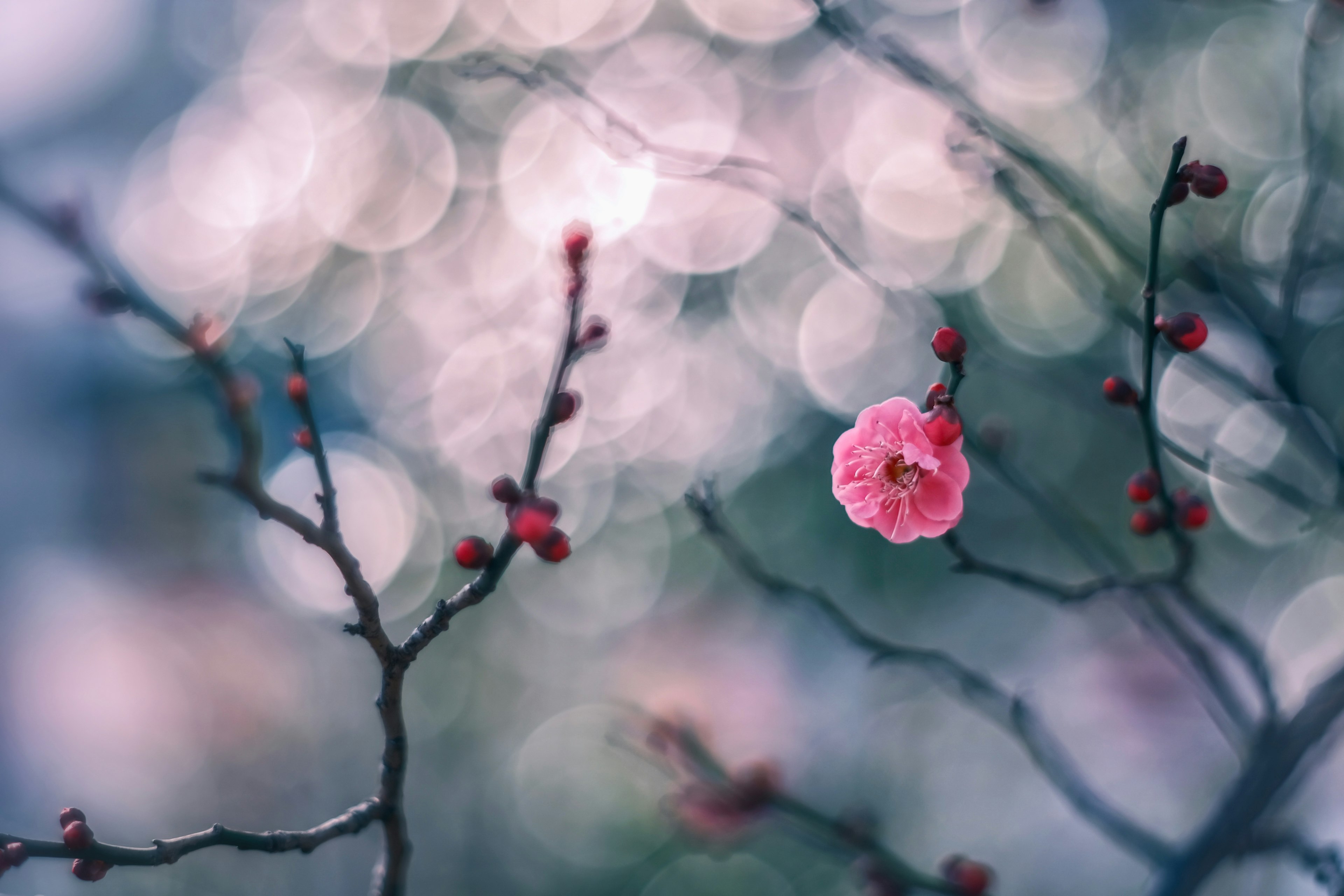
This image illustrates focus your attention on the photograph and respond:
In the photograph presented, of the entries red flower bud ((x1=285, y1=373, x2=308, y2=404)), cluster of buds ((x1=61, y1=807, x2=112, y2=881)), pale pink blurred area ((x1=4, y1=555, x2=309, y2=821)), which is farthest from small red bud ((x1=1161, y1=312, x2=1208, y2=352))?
pale pink blurred area ((x1=4, y1=555, x2=309, y2=821))

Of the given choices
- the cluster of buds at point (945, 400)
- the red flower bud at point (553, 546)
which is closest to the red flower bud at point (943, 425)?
the cluster of buds at point (945, 400)

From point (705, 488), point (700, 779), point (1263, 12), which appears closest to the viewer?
point (705, 488)

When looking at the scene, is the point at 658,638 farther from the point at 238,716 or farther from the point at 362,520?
the point at 238,716

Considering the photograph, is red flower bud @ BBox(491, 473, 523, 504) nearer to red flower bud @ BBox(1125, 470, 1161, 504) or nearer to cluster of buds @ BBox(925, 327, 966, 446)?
cluster of buds @ BBox(925, 327, 966, 446)

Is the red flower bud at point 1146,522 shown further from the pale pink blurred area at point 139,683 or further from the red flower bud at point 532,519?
the pale pink blurred area at point 139,683

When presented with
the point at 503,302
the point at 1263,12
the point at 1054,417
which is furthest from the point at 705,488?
the point at 1054,417
